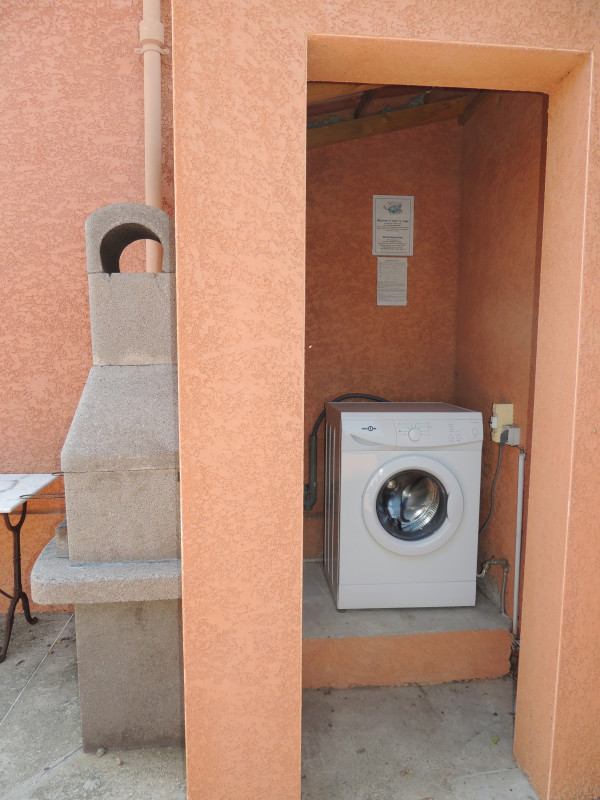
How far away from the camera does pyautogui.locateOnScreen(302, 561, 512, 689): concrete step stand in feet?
8.15

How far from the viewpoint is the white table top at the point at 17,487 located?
2312 mm

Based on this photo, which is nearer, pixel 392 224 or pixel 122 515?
pixel 122 515

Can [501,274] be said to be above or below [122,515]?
above

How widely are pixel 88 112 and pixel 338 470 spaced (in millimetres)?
2369

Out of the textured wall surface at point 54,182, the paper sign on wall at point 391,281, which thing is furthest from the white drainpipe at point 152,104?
the paper sign on wall at point 391,281

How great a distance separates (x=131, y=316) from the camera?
1.96 meters

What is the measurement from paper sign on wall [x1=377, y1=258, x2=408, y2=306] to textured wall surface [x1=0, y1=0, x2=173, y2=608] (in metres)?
1.42

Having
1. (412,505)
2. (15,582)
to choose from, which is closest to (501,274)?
(412,505)

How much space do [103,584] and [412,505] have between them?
69.8 inches

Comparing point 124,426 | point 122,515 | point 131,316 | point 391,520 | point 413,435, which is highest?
point 131,316

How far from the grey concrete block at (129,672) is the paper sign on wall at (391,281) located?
A: 7.75 feet

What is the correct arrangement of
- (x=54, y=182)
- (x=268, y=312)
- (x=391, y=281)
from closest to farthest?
(x=268, y=312) < (x=54, y=182) < (x=391, y=281)

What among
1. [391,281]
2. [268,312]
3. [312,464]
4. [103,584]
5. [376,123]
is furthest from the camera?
[391,281]

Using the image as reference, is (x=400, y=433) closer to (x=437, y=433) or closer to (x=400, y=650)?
(x=437, y=433)
